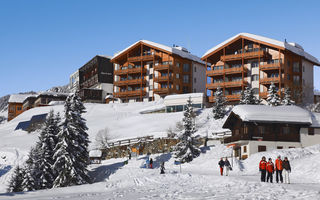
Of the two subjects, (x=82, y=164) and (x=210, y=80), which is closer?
(x=82, y=164)

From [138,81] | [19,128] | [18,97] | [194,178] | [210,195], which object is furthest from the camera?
[18,97]

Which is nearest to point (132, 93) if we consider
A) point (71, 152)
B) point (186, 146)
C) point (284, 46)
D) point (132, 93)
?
point (132, 93)

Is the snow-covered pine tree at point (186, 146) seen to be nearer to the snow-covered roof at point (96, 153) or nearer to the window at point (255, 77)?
the snow-covered roof at point (96, 153)

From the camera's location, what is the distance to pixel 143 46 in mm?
86062

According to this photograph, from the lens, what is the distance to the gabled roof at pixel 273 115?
1738 inches

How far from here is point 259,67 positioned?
70500 millimetres

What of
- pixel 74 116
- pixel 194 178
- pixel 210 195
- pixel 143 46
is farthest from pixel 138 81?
pixel 210 195

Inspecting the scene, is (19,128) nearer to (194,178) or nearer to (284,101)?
(284,101)

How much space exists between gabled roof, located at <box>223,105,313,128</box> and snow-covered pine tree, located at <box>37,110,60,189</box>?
62.9 feet

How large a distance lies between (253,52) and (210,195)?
179 ft

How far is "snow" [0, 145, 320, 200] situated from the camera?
774 inches

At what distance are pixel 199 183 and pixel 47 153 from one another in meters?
22.9

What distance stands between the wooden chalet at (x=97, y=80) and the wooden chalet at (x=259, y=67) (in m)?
29.2

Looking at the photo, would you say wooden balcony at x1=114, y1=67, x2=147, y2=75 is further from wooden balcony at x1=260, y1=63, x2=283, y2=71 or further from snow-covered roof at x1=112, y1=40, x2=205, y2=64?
wooden balcony at x1=260, y1=63, x2=283, y2=71
